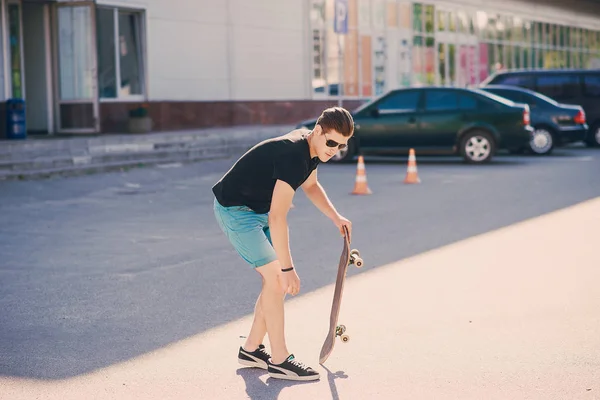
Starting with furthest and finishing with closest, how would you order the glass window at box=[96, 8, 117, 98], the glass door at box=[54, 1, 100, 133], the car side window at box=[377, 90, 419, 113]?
the glass window at box=[96, 8, 117, 98]
the glass door at box=[54, 1, 100, 133]
the car side window at box=[377, 90, 419, 113]

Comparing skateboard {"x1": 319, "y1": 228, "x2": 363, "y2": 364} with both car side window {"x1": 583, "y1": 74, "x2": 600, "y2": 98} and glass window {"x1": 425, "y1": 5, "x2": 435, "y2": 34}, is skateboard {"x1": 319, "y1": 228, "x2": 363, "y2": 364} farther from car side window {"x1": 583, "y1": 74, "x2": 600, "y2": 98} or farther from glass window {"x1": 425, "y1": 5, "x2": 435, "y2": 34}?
glass window {"x1": 425, "y1": 5, "x2": 435, "y2": 34}

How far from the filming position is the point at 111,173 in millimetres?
18688

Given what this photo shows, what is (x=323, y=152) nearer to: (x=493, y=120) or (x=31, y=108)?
(x=493, y=120)

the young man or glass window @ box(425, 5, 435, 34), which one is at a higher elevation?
glass window @ box(425, 5, 435, 34)

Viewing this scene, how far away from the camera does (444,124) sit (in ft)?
66.4

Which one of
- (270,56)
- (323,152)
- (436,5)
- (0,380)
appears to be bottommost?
(0,380)

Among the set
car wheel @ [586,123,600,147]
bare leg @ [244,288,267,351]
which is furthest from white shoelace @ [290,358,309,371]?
car wheel @ [586,123,600,147]

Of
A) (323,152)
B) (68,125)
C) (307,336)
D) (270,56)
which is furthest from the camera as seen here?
(270,56)

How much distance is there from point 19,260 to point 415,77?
100ft

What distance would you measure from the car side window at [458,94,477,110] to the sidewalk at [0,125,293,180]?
550cm

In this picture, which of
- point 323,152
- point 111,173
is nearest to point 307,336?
point 323,152

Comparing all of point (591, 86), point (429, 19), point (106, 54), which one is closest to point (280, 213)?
point (106, 54)

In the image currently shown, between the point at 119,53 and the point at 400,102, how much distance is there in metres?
7.48

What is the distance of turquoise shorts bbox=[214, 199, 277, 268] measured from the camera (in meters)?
5.21
